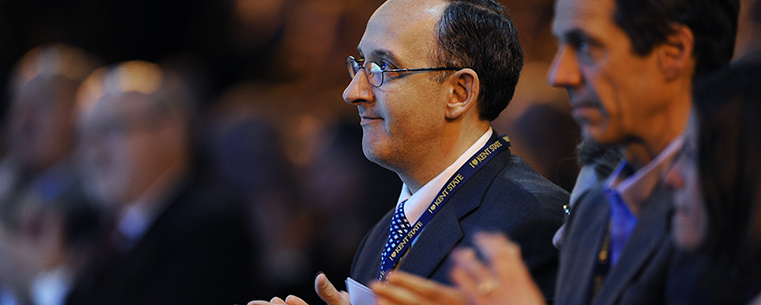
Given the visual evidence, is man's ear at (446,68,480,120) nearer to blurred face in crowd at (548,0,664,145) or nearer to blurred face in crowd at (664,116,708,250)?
blurred face in crowd at (548,0,664,145)

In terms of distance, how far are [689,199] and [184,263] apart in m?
2.92

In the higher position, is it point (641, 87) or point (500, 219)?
point (641, 87)

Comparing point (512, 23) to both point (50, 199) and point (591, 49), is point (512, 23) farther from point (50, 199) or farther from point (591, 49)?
point (50, 199)

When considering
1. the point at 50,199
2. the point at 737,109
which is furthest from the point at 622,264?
the point at 50,199

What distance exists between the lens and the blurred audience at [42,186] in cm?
469

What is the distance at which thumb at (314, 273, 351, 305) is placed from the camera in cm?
251

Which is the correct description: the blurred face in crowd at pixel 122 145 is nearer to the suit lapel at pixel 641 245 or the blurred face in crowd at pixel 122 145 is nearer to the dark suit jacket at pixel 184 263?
the dark suit jacket at pixel 184 263

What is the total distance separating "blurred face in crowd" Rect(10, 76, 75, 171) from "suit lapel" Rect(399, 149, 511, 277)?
3716 mm

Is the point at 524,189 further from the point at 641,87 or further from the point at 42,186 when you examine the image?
the point at 42,186

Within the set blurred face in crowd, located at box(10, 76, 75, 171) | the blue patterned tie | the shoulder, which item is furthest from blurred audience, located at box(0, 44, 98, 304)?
the shoulder

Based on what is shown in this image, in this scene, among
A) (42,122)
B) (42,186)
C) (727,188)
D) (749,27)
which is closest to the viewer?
(727,188)

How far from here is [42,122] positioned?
5586mm

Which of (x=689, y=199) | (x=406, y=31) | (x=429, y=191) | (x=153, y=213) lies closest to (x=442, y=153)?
(x=429, y=191)

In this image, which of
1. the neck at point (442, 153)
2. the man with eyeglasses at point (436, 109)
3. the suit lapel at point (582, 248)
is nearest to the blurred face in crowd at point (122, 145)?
the man with eyeglasses at point (436, 109)
